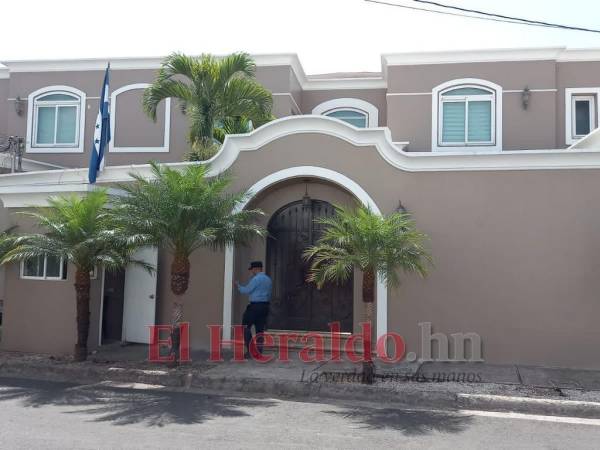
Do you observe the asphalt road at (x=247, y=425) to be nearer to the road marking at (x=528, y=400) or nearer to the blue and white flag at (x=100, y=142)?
the road marking at (x=528, y=400)

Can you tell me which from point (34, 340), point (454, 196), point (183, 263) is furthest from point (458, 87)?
point (34, 340)

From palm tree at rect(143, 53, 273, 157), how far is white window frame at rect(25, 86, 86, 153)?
5.05 meters

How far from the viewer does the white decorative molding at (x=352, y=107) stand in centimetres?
1752

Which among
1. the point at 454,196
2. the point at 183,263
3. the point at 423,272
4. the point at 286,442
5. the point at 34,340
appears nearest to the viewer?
the point at 286,442

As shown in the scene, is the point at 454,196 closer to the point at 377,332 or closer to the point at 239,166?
the point at 377,332

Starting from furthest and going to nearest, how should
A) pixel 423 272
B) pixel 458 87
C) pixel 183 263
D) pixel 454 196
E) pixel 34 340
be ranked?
pixel 458 87 → pixel 34 340 → pixel 454 196 → pixel 183 263 → pixel 423 272

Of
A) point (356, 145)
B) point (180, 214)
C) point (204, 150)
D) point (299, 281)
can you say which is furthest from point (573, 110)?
point (180, 214)

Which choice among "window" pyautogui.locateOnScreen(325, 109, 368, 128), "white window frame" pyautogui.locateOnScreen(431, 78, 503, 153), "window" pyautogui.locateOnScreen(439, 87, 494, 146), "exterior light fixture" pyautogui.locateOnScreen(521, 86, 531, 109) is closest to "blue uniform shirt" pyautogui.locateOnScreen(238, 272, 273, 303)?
"white window frame" pyautogui.locateOnScreen(431, 78, 503, 153)

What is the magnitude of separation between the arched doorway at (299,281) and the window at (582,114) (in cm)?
784

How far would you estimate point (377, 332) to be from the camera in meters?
10.8

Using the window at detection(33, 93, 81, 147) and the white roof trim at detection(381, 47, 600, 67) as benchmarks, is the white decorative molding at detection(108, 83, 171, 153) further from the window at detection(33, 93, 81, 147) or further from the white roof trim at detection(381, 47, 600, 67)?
the white roof trim at detection(381, 47, 600, 67)

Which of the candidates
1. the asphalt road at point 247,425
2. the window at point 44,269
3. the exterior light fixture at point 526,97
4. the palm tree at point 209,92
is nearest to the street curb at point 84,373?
the asphalt road at point 247,425

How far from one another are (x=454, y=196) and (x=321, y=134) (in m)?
2.59

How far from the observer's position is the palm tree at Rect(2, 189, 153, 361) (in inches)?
408
